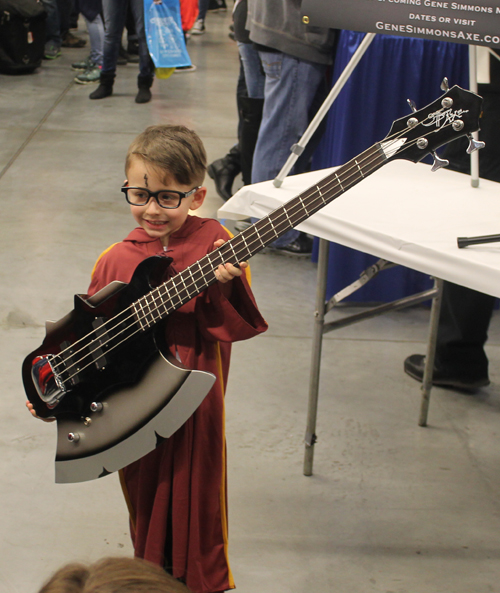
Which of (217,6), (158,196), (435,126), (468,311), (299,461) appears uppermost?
(435,126)

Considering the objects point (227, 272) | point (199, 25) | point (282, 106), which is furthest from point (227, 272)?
point (199, 25)

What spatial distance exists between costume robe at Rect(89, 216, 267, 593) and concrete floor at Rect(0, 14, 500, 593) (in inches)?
14.9

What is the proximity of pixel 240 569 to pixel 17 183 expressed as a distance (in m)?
3.15

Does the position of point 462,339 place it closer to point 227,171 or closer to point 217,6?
point 227,171

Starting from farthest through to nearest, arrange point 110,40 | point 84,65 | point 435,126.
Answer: point 84,65 → point 110,40 → point 435,126

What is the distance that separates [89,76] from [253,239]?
5.76 meters

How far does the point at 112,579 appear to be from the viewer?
25.1 inches

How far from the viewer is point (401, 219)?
166 cm

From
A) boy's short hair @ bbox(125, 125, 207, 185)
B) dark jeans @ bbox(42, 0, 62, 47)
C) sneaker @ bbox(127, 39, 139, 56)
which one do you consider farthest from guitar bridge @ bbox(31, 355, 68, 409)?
sneaker @ bbox(127, 39, 139, 56)

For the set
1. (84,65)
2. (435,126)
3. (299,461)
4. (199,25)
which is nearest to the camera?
(435,126)

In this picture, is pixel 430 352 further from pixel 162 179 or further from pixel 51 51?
pixel 51 51

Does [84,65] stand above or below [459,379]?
above

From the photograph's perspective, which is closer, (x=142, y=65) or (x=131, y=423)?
(x=131, y=423)

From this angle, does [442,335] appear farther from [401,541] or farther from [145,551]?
[145,551]
